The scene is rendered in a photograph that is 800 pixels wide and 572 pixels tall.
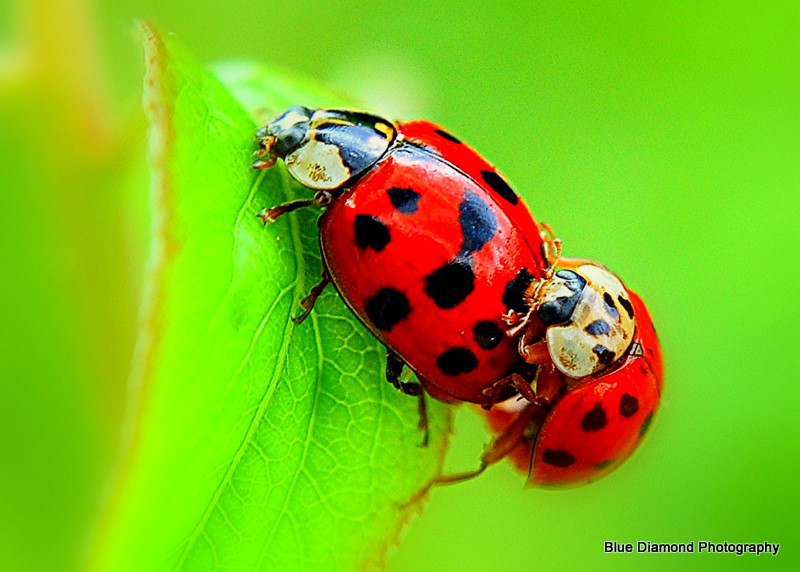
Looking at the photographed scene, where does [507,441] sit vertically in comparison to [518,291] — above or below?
below

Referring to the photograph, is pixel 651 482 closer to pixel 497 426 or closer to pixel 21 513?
pixel 497 426

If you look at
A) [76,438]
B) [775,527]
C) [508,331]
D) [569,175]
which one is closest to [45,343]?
[76,438]

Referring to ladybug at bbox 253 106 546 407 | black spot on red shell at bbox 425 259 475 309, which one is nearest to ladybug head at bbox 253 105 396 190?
ladybug at bbox 253 106 546 407

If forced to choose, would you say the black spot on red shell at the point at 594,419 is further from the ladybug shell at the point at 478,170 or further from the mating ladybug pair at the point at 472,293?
the ladybug shell at the point at 478,170

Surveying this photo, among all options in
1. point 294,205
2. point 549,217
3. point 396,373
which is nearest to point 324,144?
point 294,205

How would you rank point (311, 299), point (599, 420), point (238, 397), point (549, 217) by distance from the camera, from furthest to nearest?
point (549, 217), point (599, 420), point (311, 299), point (238, 397)

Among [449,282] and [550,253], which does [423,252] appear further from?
[550,253]
